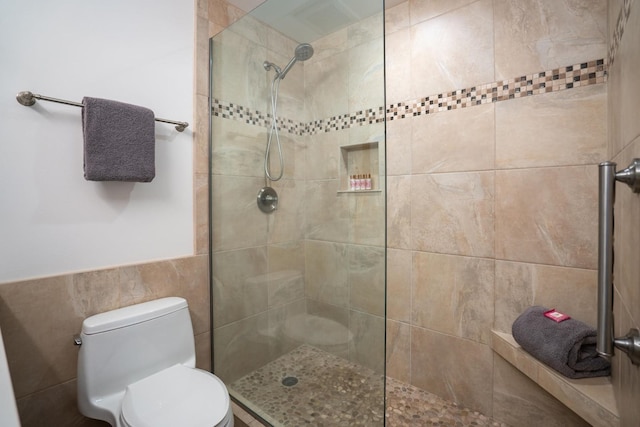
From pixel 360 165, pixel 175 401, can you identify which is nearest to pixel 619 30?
pixel 360 165

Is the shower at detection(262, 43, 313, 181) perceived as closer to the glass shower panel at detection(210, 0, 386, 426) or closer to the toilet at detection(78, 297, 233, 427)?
the glass shower panel at detection(210, 0, 386, 426)

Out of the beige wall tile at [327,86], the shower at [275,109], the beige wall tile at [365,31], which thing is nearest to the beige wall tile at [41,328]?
the shower at [275,109]

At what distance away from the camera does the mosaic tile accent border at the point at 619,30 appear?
0.89 metres

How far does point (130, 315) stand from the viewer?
1.32m

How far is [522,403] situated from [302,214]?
149 centimetres

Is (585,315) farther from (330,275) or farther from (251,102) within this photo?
(251,102)

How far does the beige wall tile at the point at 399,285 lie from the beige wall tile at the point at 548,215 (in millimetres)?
531

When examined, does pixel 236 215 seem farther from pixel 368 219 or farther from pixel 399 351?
pixel 399 351

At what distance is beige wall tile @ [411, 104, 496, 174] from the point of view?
62.7 inches

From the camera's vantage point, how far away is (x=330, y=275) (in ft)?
4.70

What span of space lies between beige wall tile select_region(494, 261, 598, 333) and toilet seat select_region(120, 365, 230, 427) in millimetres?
1422

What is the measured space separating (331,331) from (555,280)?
3.64 feet

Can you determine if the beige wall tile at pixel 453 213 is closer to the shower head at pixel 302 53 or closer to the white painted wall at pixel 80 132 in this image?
the shower head at pixel 302 53

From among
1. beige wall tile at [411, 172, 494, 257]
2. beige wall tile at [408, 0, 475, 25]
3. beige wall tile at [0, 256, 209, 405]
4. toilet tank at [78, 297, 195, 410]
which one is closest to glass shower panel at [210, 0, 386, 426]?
toilet tank at [78, 297, 195, 410]
